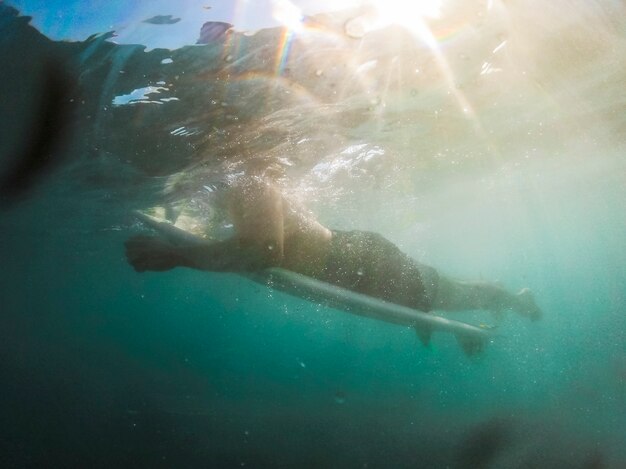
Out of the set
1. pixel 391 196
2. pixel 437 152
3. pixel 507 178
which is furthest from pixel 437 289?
pixel 507 178

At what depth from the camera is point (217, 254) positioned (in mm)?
6246

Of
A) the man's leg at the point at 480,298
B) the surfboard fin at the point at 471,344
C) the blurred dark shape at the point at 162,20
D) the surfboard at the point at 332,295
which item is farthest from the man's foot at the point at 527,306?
the blurred dark shape at the point at 162,20

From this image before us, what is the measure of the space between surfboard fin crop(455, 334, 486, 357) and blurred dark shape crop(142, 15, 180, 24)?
914cm

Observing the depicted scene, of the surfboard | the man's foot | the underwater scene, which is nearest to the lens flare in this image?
the underwater scene

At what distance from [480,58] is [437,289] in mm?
5261

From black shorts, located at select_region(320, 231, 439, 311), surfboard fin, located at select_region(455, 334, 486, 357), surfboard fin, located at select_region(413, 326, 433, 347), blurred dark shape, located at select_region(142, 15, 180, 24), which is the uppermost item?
blurred dark shape, located at select_region(142, 15, 180, 24)

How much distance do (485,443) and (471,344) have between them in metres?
3.21

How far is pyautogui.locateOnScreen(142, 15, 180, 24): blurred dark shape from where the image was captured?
19.2ft

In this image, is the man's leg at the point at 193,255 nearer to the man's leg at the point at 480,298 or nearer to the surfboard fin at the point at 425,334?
the surfboard fin at the point at 425,334

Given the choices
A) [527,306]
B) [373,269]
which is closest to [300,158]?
[373,269]

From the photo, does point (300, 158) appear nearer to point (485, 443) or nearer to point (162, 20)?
point (162, 20)

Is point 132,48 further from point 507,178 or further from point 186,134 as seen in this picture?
point 507,178

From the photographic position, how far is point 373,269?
8188 mm

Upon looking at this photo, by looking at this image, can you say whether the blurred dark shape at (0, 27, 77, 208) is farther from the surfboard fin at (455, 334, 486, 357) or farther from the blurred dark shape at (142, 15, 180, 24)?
the surfboard fin at (455, 334, 486, 357)
